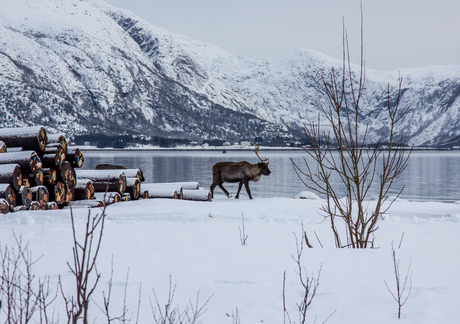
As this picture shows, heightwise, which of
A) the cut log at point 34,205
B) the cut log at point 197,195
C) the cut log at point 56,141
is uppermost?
the cut log at point 56,141

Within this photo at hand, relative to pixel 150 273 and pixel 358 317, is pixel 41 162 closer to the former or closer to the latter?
pixel 150 273

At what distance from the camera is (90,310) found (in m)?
2.62

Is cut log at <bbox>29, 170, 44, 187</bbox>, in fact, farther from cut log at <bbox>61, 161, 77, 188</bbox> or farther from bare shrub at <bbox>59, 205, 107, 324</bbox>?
bare shrub at <bbox>59, 205, 107, 324</bbox>

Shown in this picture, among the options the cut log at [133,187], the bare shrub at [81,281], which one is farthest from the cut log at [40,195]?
the bare shrub at [81,281]

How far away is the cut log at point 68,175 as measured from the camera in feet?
32.0

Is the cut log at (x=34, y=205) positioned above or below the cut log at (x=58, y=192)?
below

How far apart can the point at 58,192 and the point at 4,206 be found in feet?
6.32

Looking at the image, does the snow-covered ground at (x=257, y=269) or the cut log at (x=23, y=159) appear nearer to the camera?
the snow-covered ground at (x=257, y=269)

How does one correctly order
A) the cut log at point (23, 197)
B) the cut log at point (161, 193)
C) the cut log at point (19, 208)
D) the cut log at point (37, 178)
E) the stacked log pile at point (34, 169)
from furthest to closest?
the cut log at point (161, 193) < the cut log at point (37, 178) < the cut log at point (23, 197) < the stacked log pile at point (34, 169) < the cut log at point (19, 208)

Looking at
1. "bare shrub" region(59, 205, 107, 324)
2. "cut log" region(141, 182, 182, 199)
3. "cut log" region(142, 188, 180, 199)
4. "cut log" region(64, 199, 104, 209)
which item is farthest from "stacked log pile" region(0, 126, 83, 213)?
"bare shrub" region(59, 205, 107, 324)

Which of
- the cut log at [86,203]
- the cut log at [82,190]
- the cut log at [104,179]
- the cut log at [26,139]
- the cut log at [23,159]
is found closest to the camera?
the cut log at [23,159]

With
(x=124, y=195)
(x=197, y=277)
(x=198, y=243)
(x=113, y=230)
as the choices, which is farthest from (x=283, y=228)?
(x=124, y=195)

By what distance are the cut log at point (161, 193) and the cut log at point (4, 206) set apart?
4.44 metres

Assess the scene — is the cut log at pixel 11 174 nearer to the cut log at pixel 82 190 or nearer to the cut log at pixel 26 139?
the cut log at pixel 26 139
